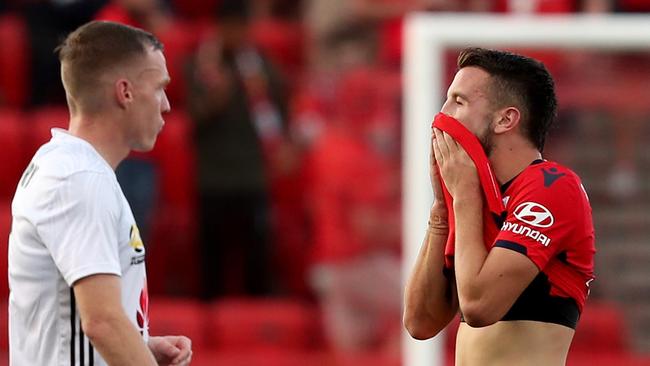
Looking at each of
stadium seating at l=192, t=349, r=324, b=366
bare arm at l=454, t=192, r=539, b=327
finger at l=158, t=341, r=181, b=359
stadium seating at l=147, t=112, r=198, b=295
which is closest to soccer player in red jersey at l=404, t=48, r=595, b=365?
bare arm at l=454, t=192, r=539, b=327

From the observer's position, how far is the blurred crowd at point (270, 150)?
8.62 metres

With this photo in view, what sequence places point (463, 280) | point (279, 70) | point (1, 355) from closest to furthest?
point (463, 280) → point (1, 355) → point (279, 70)

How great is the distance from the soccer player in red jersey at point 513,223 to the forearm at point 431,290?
6cm

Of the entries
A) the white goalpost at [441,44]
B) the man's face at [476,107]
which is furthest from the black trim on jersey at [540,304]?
the white goalpost at [441,44]

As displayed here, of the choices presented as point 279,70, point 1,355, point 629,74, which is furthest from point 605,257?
point 1,355

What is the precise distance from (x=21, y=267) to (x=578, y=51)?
4979 millimetres

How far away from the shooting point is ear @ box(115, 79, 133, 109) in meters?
3.92

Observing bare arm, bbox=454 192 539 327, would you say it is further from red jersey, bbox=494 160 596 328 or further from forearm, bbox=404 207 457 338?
forearm, bbox=404 207 457 338

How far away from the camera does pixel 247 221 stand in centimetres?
907

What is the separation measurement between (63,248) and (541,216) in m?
1.29

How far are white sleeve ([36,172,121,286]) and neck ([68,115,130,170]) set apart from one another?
0.64 feet

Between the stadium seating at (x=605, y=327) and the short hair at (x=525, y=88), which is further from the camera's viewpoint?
the stadium seating at (x=605, y=327)

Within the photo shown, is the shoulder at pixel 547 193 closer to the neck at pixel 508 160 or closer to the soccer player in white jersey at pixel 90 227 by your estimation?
the neck at pixel 508 160

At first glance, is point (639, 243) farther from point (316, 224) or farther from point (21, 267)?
point (21, 267)
